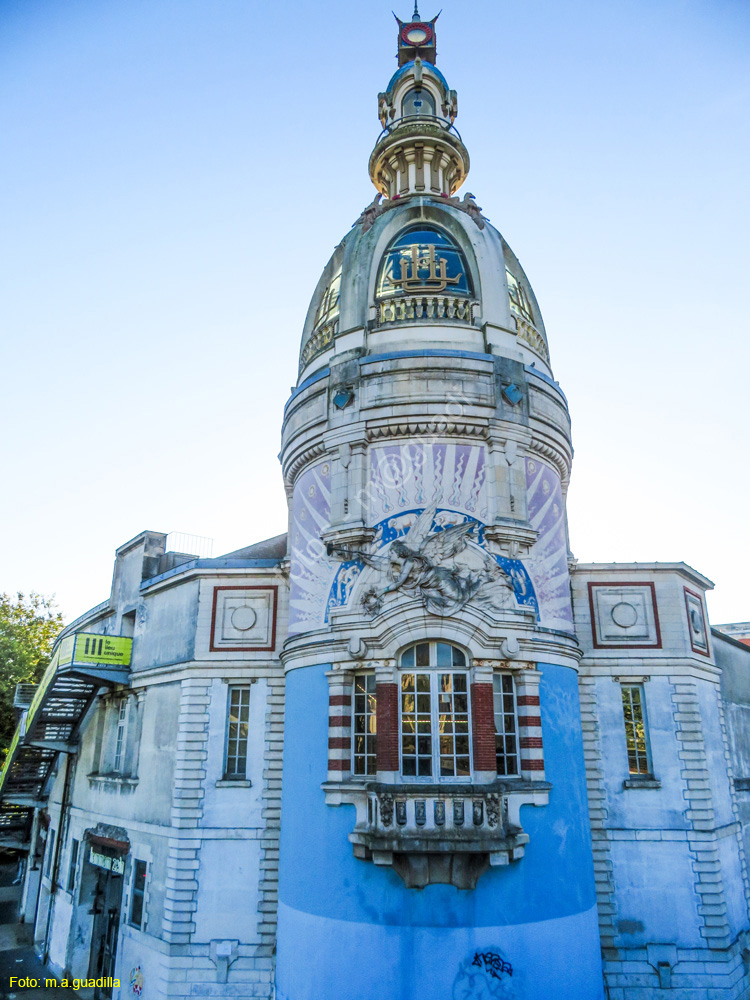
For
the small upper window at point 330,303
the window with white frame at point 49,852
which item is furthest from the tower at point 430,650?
the window with white frame at point 49,852

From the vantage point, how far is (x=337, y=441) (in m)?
18.2

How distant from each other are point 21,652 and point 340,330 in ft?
111

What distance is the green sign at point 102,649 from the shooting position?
76.0ft

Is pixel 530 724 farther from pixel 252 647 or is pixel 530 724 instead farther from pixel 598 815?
pixel 252 647

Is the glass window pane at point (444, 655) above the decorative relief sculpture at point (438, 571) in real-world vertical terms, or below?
below

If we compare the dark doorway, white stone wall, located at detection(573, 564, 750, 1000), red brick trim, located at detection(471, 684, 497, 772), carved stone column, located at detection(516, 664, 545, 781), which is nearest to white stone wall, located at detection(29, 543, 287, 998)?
the dark doorway

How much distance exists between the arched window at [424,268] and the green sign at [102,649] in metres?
14.2

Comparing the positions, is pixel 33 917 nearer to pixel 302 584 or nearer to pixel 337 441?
pixel 302 584

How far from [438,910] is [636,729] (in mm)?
7627

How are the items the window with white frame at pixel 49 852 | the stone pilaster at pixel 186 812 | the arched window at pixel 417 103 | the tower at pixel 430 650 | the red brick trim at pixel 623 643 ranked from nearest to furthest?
the tower at pixel 430 650
the stone pilaster at pixel 186 812
the red brick trim at pixel 623 643
the arched window at pixel 417 103
the window with white frame at pixel 49 852

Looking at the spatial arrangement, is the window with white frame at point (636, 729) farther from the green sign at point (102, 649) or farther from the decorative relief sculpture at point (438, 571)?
the green sign at point (102, 649)

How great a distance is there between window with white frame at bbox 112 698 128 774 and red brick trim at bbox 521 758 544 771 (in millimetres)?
13910

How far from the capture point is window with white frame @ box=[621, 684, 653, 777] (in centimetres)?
1888

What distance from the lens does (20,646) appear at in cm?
Answer: 4356
